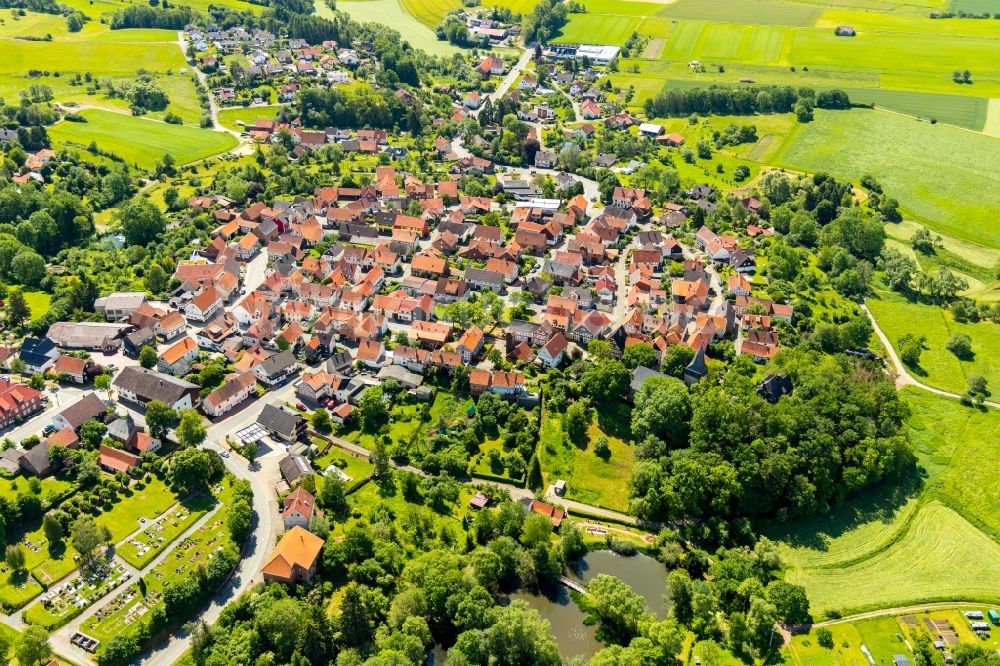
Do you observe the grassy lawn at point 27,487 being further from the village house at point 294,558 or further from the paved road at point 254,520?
the village house at point 294,558

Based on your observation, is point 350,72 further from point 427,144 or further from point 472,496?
point 472,496

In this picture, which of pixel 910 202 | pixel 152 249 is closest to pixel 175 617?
pixel 152 249

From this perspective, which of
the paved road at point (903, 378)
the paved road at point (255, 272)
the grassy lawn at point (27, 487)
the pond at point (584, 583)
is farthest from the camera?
the paved road at point (255, 272)

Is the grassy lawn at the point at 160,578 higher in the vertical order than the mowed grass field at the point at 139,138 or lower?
lower

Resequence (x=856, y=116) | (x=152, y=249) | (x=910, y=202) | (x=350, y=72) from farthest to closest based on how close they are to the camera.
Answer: (x=350, y=72), (x=856, y=116), (x=910, y=202), (x=152, y=249)

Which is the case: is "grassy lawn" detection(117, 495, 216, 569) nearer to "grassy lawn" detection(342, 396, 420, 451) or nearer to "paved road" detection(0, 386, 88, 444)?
"grassy lawn" detection(342, 396, 420, 451)

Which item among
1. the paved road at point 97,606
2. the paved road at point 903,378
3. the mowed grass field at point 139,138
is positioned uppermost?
the paved road at point 903,378

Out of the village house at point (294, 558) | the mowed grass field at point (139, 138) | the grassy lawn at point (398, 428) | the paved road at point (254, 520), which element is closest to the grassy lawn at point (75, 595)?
the paved road at point (254, 520)
